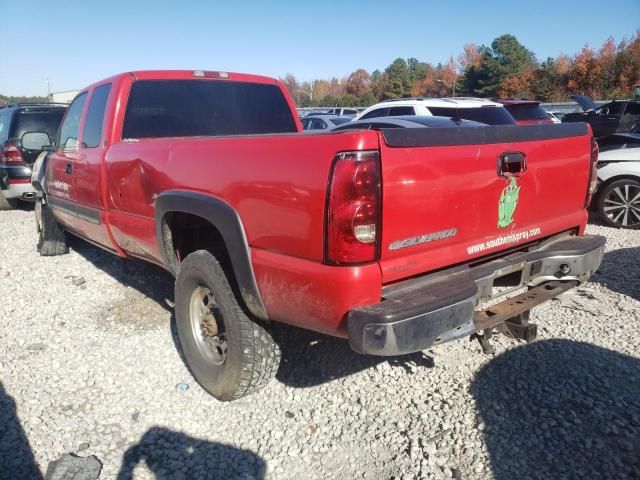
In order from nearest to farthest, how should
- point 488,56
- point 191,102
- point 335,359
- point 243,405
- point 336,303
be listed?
point 336,303 → point 243,405 → point 335,359 → point 191,102 → point 488,56

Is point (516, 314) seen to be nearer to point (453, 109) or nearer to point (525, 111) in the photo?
point (453, 109)

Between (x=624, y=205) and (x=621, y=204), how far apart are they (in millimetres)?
40

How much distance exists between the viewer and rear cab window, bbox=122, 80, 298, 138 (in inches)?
148

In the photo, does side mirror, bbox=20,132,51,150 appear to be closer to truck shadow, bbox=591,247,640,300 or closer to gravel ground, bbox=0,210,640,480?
gravel ground, bbox=0,210,640,480

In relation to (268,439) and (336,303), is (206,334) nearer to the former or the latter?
(268,439)

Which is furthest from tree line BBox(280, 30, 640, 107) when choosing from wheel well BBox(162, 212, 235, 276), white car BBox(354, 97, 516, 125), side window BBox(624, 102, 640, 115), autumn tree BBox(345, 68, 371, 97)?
wheel well BBox(162, 212, 235, 276)

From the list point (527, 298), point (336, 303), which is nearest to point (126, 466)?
point (336, 303)

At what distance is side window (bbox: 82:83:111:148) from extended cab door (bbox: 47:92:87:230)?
21 centimetres

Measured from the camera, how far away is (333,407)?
110 inches

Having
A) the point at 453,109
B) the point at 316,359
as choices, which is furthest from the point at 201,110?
the point at 453,109

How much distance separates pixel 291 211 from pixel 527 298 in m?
1.50

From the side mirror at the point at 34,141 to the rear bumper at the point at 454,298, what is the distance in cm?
461

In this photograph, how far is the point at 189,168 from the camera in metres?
2.69

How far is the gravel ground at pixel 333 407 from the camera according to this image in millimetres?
2355
